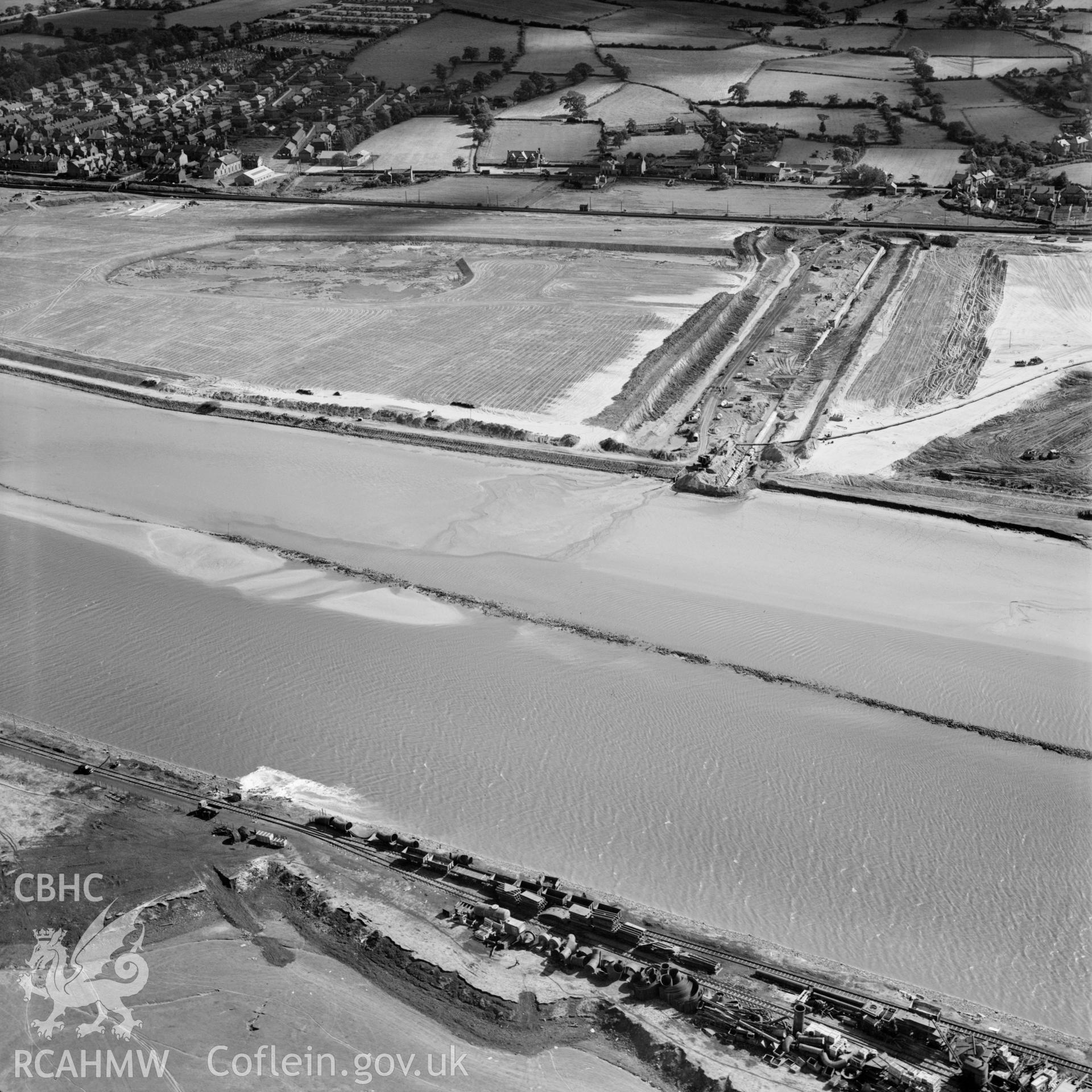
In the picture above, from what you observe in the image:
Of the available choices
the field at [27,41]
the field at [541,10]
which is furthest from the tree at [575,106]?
the field at [27,41]

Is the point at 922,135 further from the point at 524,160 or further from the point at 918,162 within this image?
the point at 524,160

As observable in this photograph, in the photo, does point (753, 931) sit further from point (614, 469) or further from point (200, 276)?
point (200, 276)

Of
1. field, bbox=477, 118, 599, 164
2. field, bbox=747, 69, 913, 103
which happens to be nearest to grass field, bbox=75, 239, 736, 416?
field, bbox=477, 118, 599, 164

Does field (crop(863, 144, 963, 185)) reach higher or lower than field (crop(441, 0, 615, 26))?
lower

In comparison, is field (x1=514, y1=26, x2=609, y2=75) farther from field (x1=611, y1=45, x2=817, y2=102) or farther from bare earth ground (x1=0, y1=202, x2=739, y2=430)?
bare earth ground (x1=0, y1=202, x2=739, y2=430)

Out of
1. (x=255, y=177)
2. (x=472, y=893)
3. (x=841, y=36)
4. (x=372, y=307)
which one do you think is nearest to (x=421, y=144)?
(x=255, y=177)

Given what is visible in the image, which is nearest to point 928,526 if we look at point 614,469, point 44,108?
point 614,469
